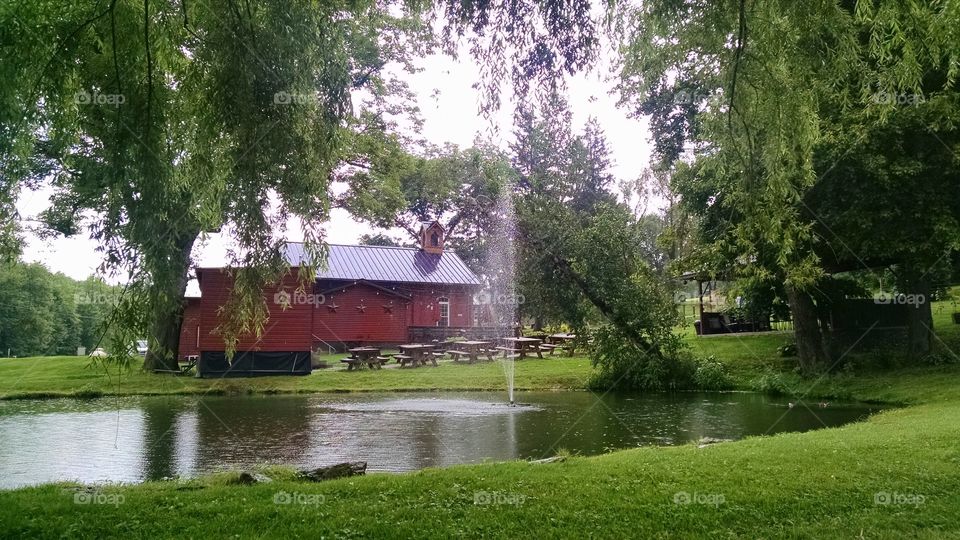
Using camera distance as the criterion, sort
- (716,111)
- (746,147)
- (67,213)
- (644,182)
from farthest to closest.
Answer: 1. (644,182)
2. (67,213)
3. (716,111)
4. (746,147)

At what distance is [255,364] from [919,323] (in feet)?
69.3

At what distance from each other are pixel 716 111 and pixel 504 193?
15927 mm

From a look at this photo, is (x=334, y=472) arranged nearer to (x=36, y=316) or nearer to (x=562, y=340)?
(x=562, y=340)

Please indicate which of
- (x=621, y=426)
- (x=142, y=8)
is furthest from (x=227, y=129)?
(x=621, y=426)

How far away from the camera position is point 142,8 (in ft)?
19.5

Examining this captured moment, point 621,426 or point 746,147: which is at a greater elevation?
point 746,147

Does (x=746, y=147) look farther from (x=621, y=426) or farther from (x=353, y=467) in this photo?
(x=621, y=426)

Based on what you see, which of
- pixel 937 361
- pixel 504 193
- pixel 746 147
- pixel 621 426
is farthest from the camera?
pixel 504 193

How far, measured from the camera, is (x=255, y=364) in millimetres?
22984

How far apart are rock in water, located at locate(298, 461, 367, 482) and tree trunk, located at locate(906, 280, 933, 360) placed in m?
16.8

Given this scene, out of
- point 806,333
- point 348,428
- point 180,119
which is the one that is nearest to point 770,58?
point 180,119

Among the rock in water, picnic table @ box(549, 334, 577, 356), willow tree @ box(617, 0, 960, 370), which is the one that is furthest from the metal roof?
willow tree @ box(617, 0, 960, 370)

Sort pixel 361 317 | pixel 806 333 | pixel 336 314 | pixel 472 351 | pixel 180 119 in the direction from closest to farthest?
pixel 180 119 → pixel 806 333 → pixel 472 351 → pixel 336 314 → pixel 361 317

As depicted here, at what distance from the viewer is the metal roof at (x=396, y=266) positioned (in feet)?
103
